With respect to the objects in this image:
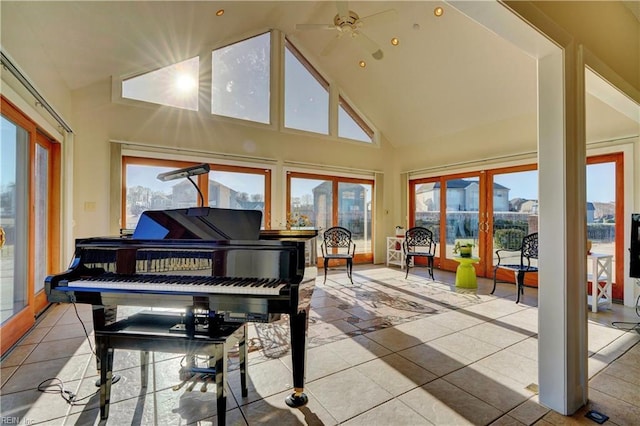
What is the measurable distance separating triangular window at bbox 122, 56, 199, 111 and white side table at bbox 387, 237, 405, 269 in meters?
4.49

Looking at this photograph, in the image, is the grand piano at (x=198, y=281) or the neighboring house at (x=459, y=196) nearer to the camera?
the grand piano at (x=198, y=281)

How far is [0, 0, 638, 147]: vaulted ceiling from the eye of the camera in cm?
302

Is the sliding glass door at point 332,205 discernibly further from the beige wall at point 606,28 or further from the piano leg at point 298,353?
the beige wall at point 606,28

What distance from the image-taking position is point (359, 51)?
5441 millimetres

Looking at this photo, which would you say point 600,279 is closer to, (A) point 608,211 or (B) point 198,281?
(A) point 608,211

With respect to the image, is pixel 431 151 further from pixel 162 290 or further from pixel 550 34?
pixel 162 290

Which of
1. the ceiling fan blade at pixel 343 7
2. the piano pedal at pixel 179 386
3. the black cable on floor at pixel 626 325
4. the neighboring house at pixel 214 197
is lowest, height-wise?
the black cable on floor at pixel 626 325

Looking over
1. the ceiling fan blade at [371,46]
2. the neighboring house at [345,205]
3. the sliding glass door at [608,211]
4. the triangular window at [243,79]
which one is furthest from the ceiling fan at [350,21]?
the sliding glass door at [608,211]

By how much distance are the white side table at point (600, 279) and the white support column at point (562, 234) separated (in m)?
2.34

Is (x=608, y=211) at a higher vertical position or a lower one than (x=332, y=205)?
lower

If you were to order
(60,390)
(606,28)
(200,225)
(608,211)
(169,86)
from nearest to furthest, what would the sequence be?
1. (60,390)
2. (200,225)
3. (606,28)
4. (608,211)
5. (169,86)

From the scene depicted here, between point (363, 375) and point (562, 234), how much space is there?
1535 mm

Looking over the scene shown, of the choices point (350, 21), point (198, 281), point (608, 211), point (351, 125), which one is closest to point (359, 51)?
point (351, 125)

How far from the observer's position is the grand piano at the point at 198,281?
1574mm
